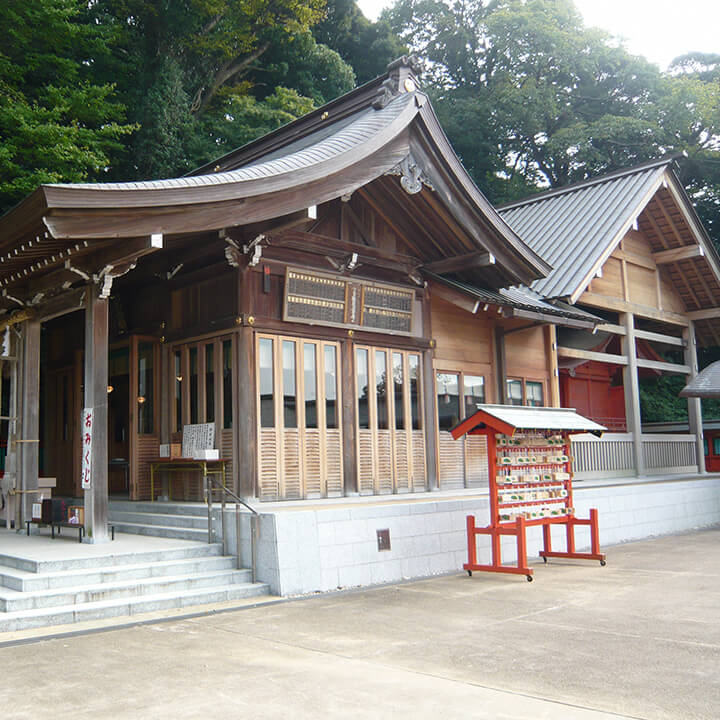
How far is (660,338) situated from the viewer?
1842 cm

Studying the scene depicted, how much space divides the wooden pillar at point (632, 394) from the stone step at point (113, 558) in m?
11.1

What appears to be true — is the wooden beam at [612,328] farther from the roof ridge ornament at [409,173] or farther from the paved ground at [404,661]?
the paved ground at [404,661]

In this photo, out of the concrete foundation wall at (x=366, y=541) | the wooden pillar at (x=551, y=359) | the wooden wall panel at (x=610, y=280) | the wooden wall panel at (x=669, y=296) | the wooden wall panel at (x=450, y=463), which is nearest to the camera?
the concrete foundation wall at (x=366, y=541)

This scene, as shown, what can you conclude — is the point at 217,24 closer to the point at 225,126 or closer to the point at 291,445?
the point at 225,126

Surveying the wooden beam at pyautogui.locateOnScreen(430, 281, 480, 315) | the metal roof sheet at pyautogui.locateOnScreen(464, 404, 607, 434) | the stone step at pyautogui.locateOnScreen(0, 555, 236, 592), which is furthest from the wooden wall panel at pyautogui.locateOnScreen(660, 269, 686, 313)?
the stone step at pyautogui.locateOnScreen(0, 555, 236, 592)

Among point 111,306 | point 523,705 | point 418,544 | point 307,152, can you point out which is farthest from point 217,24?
point 523,705

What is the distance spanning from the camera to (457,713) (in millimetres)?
4445

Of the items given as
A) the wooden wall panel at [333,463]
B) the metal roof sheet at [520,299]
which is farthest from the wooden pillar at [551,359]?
the wooden wall panel at [333,463]

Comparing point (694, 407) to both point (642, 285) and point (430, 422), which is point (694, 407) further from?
point (430, 422)

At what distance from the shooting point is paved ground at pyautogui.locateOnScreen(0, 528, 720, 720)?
4.61 m

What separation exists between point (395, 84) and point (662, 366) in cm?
1074

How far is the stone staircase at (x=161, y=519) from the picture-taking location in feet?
30.7

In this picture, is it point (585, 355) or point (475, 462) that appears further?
point (585, 355)

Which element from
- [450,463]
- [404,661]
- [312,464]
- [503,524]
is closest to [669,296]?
[450,463]
